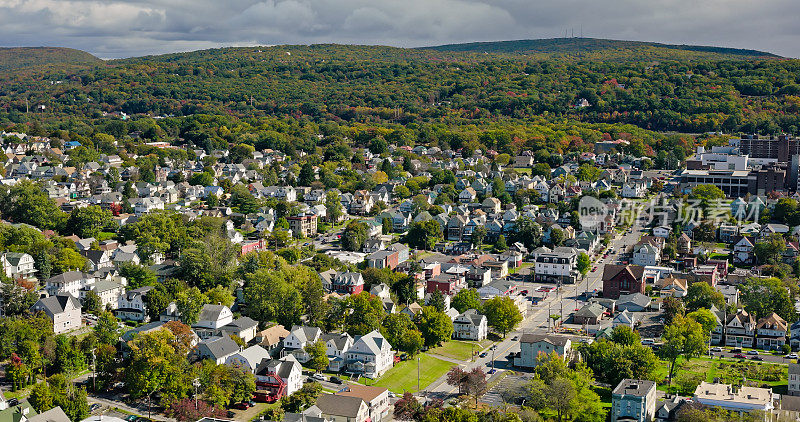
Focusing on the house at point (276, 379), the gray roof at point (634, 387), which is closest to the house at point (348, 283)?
the house at point (276, 379)

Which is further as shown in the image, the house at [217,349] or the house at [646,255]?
the house at [646,255]

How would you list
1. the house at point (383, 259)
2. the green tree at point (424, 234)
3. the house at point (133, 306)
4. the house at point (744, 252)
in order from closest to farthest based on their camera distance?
the house at point (133, 306) < the house at point (383, 259) < the house at point (744, 252) < the green tree at point (424, 234)

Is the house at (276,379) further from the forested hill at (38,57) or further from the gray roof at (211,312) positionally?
the forested hill at (38,57)

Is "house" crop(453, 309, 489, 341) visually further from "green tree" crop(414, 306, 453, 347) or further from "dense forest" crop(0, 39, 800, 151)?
"dense forest" crop(0, 39, 800, 151)

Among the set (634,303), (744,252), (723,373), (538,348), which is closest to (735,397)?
(723,373)

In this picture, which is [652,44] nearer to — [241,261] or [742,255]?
[742,255]

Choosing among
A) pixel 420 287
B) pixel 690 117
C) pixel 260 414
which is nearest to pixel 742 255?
pixel 420 287

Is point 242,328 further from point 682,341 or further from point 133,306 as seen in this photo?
point 682,341
